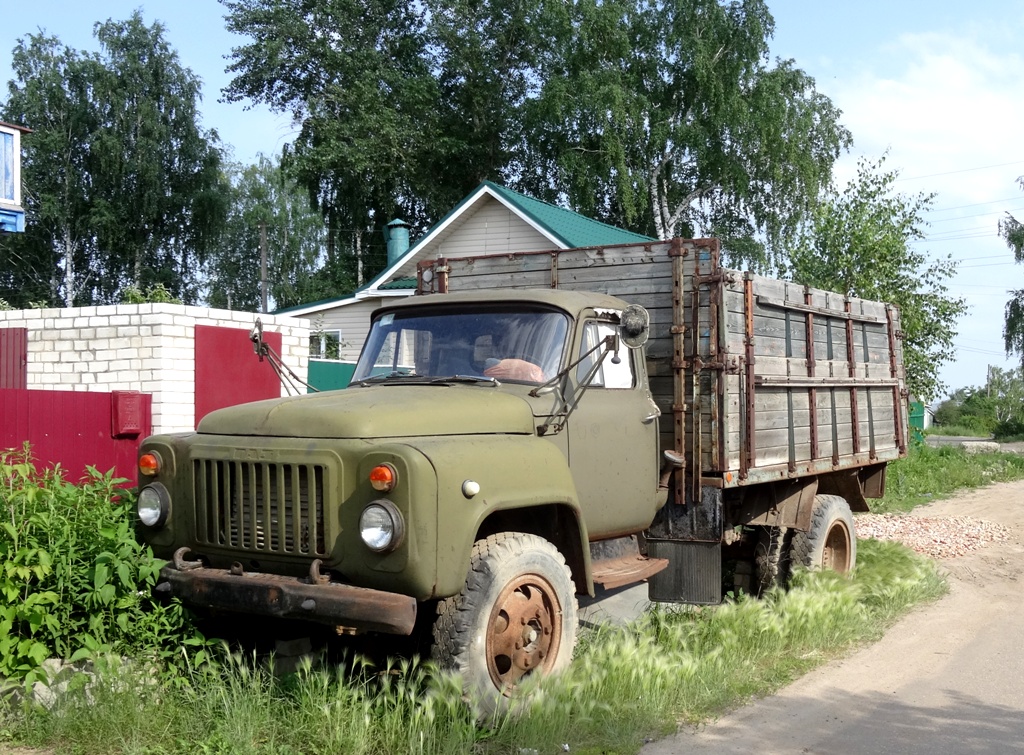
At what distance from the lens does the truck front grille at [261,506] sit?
4.53m

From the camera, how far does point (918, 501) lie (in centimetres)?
1611

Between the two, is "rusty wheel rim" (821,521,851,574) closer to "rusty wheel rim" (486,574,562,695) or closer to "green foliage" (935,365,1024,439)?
"rusty wheel rim" (486,574,562,695)

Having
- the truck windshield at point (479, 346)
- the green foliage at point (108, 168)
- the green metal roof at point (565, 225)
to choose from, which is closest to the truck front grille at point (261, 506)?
the truck windshield at point (479, 346)

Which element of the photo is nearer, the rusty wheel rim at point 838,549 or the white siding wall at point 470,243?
the rusty wheel rim at point 838,549

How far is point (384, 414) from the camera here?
4.69 meters

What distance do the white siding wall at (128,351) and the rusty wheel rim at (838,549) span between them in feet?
18.1

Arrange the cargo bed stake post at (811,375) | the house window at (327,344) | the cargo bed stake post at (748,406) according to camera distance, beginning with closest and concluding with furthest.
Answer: the cargo bed stake post at (748,406), the cargo bed stake post at (811,375), the house window at (327,344)

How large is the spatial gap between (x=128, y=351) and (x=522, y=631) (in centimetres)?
617

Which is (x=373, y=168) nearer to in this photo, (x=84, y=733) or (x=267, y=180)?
(x=267, y=180)

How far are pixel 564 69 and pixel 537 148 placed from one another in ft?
8.86

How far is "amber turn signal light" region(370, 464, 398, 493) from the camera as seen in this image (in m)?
4.34

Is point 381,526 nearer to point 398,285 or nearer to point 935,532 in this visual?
point 935,532

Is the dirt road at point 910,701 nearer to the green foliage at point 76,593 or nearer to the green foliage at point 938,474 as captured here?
the green foliage at point 76,593

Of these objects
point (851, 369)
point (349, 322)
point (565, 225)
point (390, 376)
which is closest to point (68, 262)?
point (349, 322)
